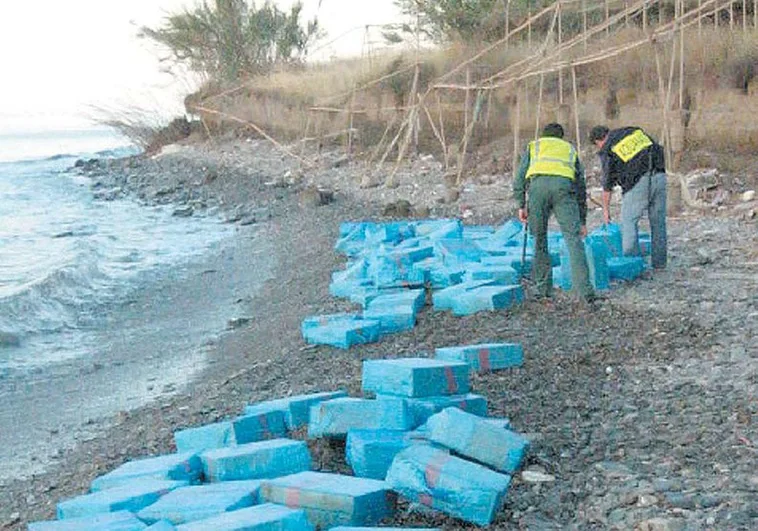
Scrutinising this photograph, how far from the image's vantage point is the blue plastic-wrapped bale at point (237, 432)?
650 cm

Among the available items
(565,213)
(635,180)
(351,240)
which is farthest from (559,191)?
(351,240)

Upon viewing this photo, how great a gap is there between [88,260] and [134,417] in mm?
11271

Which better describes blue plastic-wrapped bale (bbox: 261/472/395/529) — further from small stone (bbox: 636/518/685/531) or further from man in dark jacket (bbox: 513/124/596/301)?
man in dark jacket (bbox: 513/124/596/301)

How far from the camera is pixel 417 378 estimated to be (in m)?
Result: 6.43

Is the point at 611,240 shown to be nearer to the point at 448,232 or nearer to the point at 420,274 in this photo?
the point at 420,274

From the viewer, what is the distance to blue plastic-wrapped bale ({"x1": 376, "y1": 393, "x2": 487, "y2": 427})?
20.5 feet

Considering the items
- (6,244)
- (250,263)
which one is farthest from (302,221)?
(6,244)

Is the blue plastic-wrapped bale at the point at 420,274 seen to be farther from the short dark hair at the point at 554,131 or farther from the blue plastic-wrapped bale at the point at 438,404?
the blue plastic-wrapped bale at the point at 438,404

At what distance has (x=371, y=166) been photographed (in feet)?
84.4

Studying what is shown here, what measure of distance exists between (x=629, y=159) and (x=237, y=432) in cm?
598

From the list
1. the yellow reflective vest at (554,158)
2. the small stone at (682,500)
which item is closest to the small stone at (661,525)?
the small stone at (682,500)

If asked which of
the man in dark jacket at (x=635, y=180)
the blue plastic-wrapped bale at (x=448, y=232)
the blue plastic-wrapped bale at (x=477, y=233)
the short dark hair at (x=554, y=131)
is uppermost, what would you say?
the short dark hair at (x=554, y=131)

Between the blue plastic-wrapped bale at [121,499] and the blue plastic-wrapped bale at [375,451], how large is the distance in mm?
810

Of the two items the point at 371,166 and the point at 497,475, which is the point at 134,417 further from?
the point at 371,166
